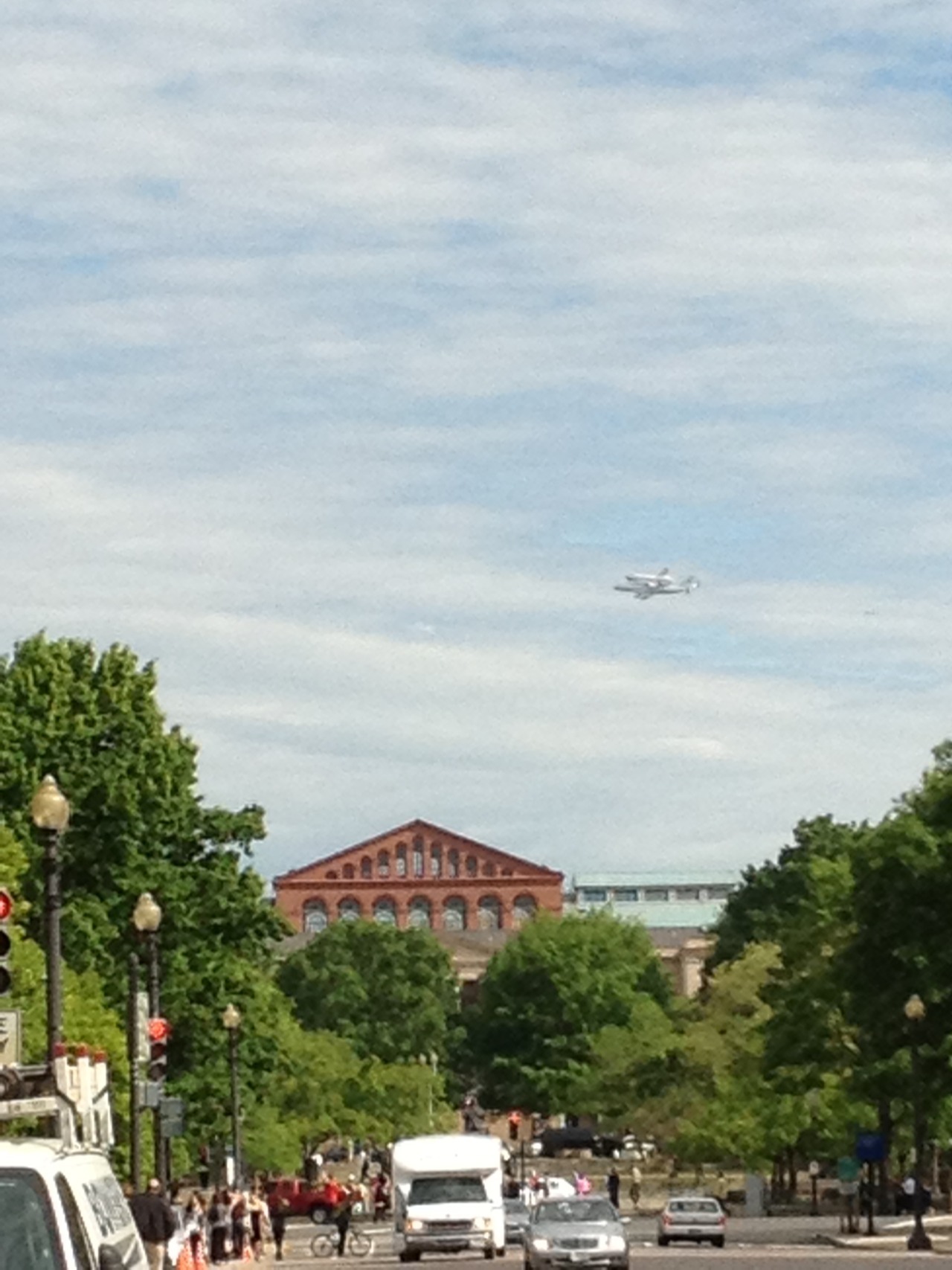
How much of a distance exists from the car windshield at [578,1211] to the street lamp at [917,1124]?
1283 centimetres

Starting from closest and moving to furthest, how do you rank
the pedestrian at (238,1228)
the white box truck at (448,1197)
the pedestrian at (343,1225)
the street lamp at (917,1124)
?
the pedestrian at (238,1228) → the white box truck at (448,1197) → the street lamp at (917,1124) → the pedestrian at (343,1225)

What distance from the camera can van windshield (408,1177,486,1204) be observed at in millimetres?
62625

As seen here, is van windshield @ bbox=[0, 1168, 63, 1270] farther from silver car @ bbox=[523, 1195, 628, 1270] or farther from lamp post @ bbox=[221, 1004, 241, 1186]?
lamp post @ bbox=[221, 1004, 241, 1186]

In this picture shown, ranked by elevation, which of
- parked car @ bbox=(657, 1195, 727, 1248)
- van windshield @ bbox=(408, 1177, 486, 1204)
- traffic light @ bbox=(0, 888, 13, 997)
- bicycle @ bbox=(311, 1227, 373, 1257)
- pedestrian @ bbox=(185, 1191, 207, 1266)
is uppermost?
traffic light @ bbox=(0, 888, 13, 997)

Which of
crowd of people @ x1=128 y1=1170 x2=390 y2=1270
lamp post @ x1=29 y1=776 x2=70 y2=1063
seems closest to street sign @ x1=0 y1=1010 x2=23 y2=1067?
crowd of people @ x1=128 y1=1170 x2=390 y2=1270

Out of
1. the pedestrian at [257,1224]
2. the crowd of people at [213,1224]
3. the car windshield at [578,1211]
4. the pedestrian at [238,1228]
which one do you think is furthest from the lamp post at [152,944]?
the pedestrian at [257,1224]

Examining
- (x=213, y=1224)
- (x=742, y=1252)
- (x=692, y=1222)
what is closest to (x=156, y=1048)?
(x=213, y=1224)

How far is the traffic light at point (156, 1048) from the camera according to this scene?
A: 1913 inches

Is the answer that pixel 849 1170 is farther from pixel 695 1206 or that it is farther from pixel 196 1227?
pixel 196 1227

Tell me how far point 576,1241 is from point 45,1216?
36.3 meters

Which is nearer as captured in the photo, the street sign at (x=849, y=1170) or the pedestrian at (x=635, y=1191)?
the street sign at (x=849, y=1170)

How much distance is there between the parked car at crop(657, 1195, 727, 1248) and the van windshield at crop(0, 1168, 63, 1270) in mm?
59318

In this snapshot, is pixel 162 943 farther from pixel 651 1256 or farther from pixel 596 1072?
pixel 596 1072

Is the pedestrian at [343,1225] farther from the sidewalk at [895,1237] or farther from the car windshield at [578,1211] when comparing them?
the car windshield at [578,1211]
